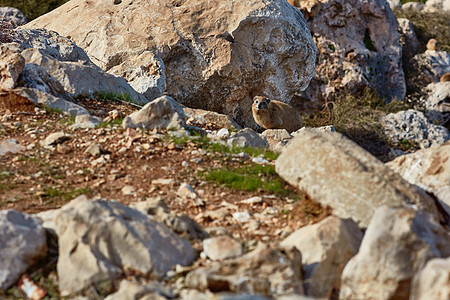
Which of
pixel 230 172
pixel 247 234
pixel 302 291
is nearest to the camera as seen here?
pixel 302 291

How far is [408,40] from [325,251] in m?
18.7

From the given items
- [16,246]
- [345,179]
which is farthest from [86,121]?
[345,179]

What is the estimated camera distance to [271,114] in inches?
392

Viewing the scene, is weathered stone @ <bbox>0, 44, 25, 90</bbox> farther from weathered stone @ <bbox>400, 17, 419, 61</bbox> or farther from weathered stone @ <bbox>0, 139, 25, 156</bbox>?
weathered stone @ <bbox>400, 17, 419, 61</bbox>

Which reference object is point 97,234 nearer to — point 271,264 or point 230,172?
point 271,264

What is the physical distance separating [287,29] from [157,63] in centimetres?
289

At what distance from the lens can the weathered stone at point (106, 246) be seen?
117 inches

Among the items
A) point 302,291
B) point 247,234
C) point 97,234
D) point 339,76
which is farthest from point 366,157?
point 339,76

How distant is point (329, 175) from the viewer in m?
3.82

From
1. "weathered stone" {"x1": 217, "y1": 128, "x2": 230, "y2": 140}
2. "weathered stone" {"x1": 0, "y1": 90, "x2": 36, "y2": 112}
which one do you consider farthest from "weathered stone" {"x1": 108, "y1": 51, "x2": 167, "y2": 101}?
"weathered stone" {"x1": 0, "y1": 90, "x2": 36, "y2": 112}

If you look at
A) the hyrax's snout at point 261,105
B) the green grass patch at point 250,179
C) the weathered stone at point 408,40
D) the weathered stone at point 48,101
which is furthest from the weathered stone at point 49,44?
the weathered stone at point 408,40

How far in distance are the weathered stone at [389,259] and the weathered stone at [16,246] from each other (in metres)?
1.90

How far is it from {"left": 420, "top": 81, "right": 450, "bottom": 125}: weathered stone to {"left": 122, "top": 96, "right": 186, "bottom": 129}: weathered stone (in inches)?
455

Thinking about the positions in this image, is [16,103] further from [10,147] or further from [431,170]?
[431,170]
